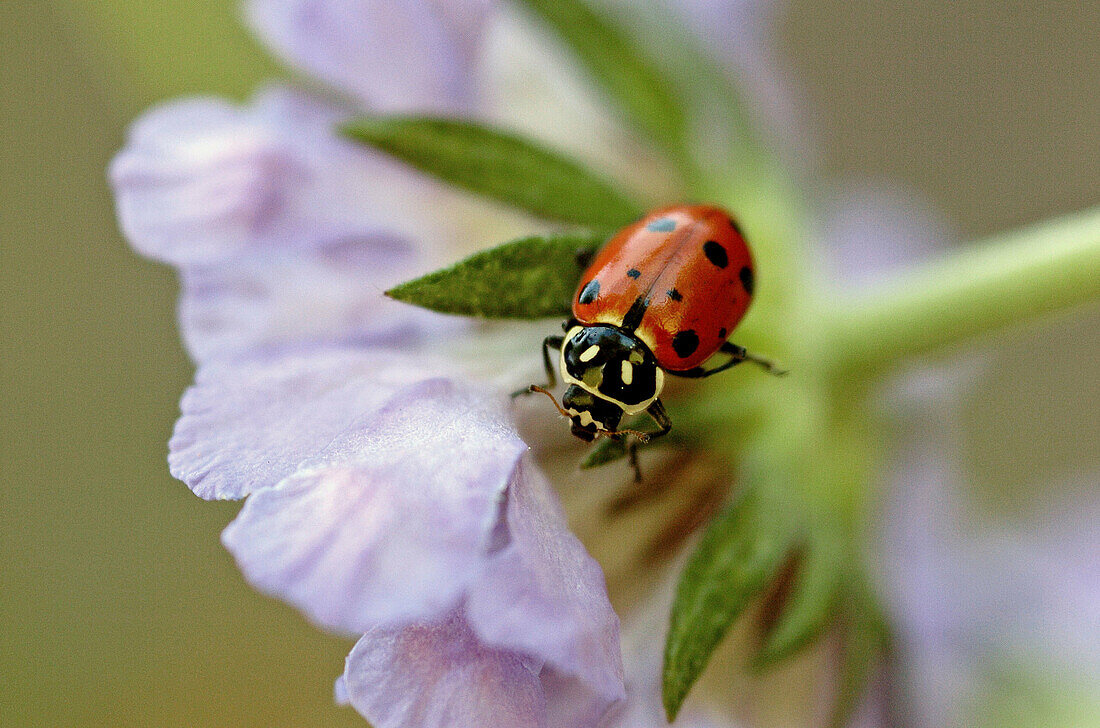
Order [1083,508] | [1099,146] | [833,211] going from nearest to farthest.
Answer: [1083,508] < [833,211] < [1099,146]

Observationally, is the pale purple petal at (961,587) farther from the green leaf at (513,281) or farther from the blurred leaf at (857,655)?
the green leaf at (513,281)

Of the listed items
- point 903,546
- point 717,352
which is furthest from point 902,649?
point 717,352

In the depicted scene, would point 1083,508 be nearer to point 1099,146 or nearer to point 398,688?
point 398,688

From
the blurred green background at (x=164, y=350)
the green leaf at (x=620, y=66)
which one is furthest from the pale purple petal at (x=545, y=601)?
the blurred green background at (x=164, y=350)

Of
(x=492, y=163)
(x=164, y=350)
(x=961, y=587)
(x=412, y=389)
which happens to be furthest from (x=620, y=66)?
(x=164, y=350)

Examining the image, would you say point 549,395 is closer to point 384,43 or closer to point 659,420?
point 659,420

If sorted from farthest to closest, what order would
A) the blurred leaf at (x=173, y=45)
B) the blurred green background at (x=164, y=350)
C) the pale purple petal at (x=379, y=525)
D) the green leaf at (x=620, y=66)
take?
the blurred green background at (x=164, y=350) → the blurred leaf at (x=173, y=45) → the green leaf at (x=620, y=66) → the pale purple petal at (x=379, y=525)

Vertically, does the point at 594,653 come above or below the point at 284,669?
above
